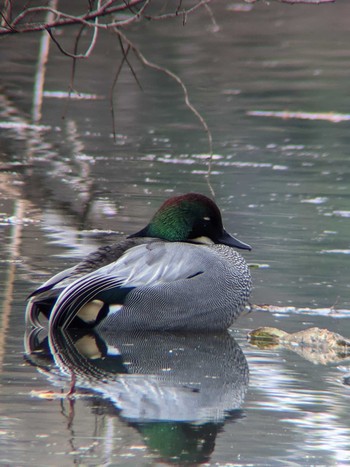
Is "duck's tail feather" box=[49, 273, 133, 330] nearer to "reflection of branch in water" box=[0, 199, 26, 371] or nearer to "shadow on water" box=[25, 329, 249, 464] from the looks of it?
"shadow on water" box=[25, 329, 249, 464]

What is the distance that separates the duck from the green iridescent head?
0.21 metres

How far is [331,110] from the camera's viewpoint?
566 inches

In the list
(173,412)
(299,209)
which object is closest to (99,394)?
(173,412)

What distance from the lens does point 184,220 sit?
7.22 meters

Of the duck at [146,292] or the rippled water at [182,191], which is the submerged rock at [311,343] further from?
the duck at [146,292]

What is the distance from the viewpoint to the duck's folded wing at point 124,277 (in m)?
6.57

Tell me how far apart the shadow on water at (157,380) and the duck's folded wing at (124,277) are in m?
0.15

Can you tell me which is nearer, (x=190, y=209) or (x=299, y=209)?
(x=190, y=209)

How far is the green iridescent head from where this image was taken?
23.6 feet

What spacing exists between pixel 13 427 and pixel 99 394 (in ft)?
2.12

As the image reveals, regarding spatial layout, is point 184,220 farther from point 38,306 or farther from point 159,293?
point 38,306

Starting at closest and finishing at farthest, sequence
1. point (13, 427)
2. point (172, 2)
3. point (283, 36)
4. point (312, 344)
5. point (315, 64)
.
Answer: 1. point (13, 427)
2. point (312, 344)
3. point (315, 64)
4. point (283, 36)
5. point (172, 2)

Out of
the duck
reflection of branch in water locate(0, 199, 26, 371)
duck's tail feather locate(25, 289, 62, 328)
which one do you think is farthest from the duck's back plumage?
reflection of branch in water locate(0, 199, 26, 371)

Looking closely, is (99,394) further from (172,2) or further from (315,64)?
(172,2)
